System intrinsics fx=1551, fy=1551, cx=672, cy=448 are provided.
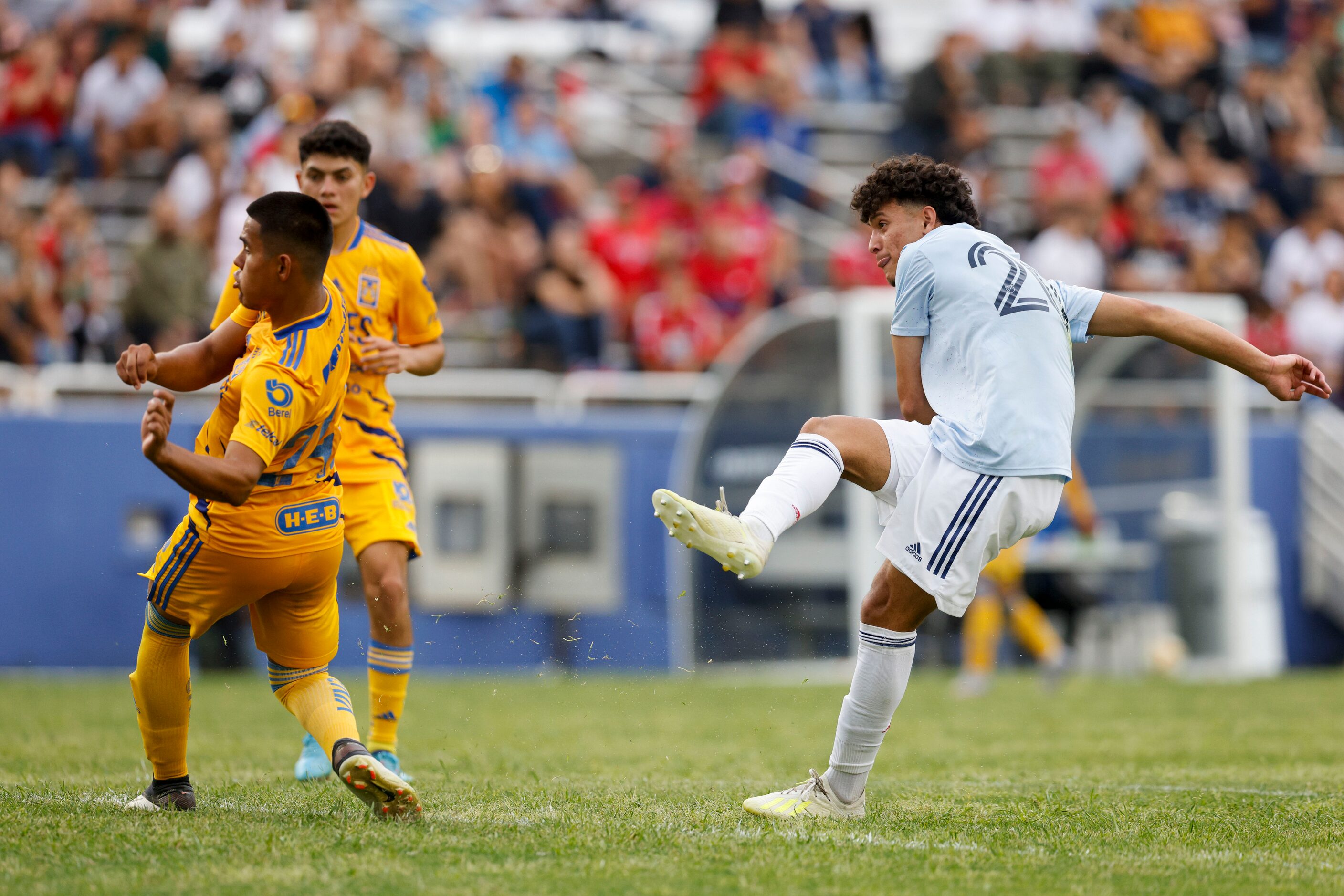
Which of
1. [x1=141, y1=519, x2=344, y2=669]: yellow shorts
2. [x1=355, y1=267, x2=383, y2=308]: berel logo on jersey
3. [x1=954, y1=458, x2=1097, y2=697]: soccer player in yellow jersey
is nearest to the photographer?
[x1=141, y1=519, x2=344, y2=669]: yellow shorts

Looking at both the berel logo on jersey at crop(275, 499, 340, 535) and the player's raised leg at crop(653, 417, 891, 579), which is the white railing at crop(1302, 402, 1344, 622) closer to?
the player's raised leg at crop(653, 417, 891, 579)

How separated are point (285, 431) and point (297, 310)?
0.42m

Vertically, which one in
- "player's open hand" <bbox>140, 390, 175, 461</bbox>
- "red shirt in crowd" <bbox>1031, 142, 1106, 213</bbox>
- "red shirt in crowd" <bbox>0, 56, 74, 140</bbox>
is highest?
"red shirt in crowd" <bbox>0, 56, 74, 140</bbox>

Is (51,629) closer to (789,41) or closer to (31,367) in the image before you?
(31,367)

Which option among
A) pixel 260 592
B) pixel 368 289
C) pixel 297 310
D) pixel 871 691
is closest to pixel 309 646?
pixel 260 592

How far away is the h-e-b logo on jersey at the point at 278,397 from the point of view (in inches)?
182

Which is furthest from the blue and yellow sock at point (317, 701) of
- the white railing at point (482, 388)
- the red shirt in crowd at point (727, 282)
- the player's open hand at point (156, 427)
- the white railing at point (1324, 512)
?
the white railing at point (1324, 512)

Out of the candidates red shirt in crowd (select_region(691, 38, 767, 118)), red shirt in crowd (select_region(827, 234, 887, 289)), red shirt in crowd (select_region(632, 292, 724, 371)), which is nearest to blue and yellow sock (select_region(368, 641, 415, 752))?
red shirt in crowd (select_region(632, 292, 724, 371))

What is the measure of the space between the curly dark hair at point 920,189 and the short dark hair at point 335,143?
2.26m

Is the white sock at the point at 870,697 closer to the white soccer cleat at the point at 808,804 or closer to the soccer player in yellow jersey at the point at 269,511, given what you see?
the white soccer cleat at the point at 808,804

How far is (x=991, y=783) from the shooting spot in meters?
6.35

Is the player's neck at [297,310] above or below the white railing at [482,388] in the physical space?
above

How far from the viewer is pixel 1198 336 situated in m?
5.13

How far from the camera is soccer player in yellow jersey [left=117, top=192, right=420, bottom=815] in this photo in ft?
15.3
